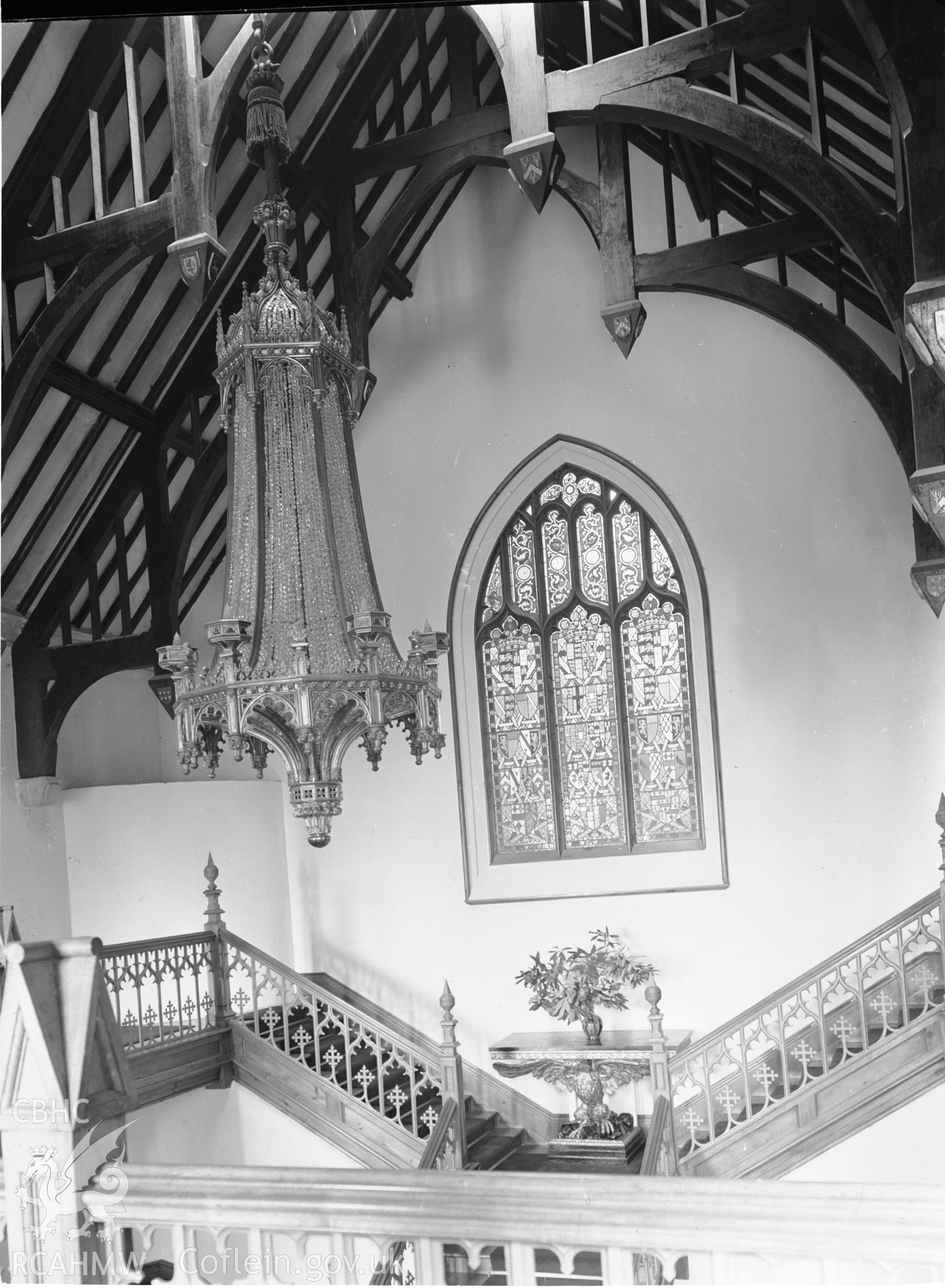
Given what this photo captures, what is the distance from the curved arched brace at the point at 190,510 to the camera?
9672 mm

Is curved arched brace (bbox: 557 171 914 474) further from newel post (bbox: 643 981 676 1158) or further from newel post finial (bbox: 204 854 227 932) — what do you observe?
newel post finial (bbox: 204 854 227 932)

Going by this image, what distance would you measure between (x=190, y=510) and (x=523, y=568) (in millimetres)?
2937

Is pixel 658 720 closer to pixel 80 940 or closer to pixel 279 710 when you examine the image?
pixel 279 710

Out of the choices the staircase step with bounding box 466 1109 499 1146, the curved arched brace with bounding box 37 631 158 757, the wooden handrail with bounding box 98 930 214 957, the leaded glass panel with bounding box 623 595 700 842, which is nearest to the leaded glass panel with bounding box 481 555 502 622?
the leaded glass panel with bounding box 623 595 700 842

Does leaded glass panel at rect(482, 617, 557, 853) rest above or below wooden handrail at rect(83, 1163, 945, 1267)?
above

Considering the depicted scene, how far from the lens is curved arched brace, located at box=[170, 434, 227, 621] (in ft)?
31.7

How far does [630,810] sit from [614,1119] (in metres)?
2.52

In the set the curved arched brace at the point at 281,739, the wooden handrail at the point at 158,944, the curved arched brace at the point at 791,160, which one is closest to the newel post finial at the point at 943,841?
the curved arched brace at the point at 791,160

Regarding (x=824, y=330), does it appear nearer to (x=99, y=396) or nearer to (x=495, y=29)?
(x=495, y=29)

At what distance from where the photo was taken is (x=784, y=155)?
5.82 metres

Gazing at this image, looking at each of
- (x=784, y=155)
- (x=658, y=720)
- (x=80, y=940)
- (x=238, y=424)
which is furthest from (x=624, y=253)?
(x=80, y=940)

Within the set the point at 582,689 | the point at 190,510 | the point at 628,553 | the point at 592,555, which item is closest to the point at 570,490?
the point at 592,555

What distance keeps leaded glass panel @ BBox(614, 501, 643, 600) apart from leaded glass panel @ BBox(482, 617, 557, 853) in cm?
89

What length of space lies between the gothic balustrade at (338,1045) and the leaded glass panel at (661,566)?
165 inches
